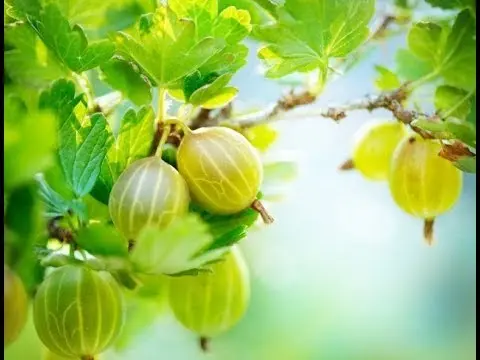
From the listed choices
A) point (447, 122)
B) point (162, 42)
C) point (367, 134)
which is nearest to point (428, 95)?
point (367, 134)

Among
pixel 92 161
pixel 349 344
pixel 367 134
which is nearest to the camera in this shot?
pixel 92 161

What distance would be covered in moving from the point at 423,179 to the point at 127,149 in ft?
0.86

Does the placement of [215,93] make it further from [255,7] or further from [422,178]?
[422,178]

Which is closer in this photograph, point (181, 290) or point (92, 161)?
point (92, 161)

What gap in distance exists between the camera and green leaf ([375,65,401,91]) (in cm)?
76

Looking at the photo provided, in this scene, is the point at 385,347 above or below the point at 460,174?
below

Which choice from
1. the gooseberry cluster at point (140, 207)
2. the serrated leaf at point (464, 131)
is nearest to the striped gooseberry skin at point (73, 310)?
the gooseberry cluster at point (140, 207)

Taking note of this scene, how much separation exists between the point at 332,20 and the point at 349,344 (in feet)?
7.15

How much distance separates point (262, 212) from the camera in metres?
0.58

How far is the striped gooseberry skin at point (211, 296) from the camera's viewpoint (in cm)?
69

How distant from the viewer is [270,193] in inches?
30.0

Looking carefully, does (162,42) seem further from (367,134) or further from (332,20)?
(367,134)

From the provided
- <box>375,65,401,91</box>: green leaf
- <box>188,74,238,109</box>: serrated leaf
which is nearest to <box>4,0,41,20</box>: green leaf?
<box>188,74,238,109</box>: serrated leaf

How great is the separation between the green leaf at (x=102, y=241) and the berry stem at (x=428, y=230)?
0.33 metres
